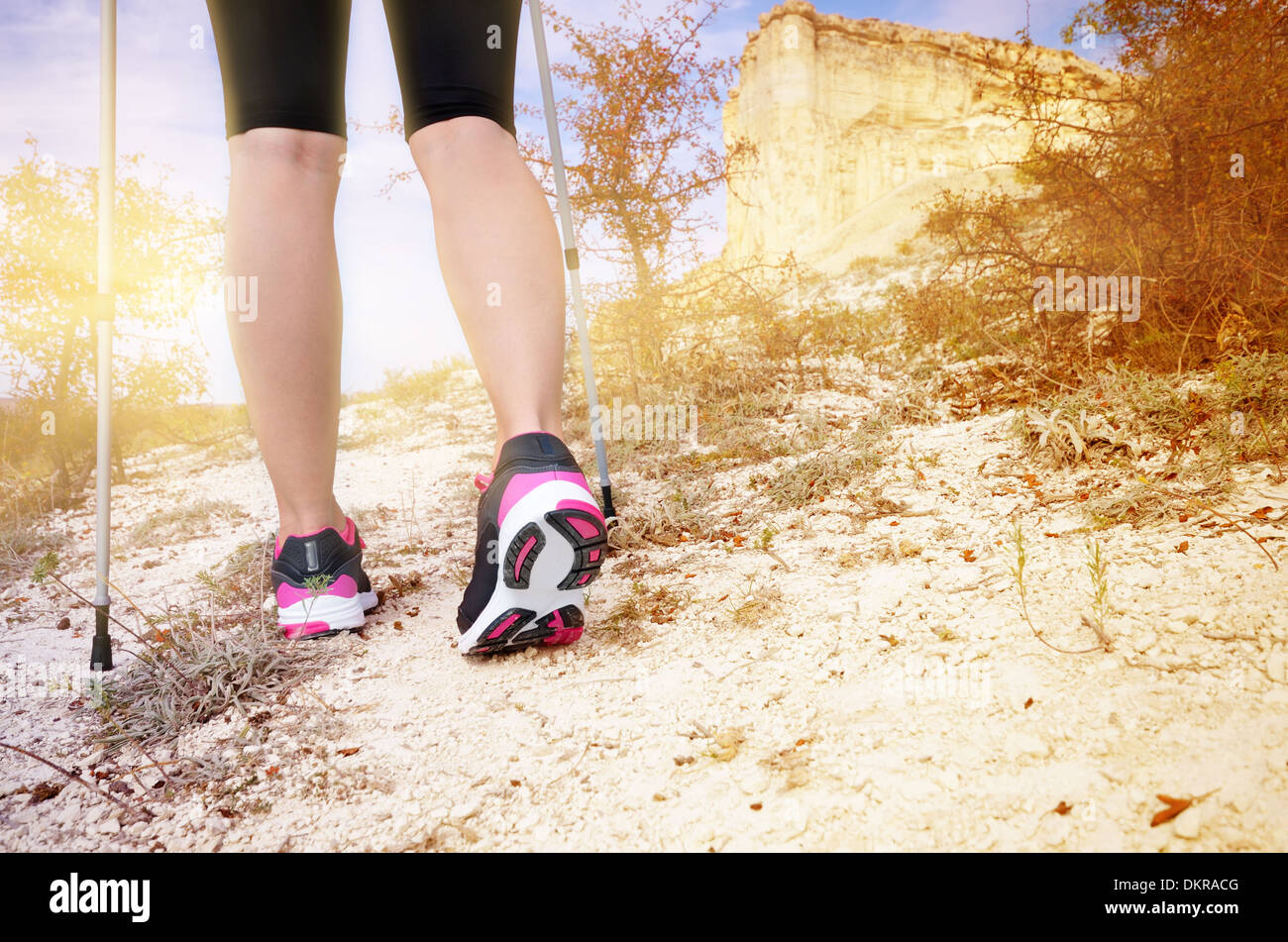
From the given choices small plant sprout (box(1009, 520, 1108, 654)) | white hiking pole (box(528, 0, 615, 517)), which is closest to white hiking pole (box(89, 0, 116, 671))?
white hiking pole (box(528, 0, 615, 517))

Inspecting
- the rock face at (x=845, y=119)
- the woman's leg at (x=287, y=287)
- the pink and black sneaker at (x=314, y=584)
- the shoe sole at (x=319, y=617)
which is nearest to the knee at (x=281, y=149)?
the woman's leg at (x=287, y=287)

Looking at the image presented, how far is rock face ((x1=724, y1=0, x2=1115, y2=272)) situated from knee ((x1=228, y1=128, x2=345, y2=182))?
2229 centimetres

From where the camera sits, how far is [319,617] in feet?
5.02

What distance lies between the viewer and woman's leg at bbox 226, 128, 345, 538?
4.27 ft

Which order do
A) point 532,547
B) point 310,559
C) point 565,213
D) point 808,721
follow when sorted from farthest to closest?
point 565,213 < point 310,559 < point 532,547 < point 808,721

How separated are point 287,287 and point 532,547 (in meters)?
0.74

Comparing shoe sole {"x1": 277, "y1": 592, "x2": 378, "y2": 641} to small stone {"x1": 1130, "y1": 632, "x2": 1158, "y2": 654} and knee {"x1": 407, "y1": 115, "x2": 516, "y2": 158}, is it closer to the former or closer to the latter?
knee {"x1": 407, "y1": 115, "x2": 516, "y2": 158}

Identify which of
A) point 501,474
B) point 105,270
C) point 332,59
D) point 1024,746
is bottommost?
point 1024,746

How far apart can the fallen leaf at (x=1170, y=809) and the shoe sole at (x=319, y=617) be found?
1.49m

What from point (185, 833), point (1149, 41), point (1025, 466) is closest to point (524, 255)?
point (185, 833)

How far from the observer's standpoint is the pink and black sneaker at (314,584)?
1500 millimetres

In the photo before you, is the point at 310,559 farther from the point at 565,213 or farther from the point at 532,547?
the point at 565,213

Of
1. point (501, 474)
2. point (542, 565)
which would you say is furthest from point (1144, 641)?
point (501, 474)

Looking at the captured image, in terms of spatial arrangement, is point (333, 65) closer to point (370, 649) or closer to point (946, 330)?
point (370, 649)
